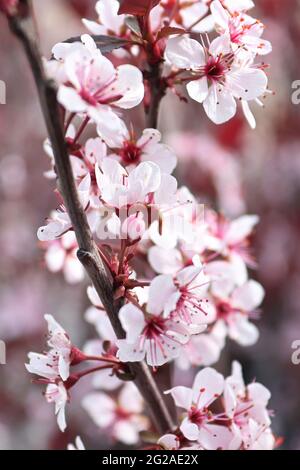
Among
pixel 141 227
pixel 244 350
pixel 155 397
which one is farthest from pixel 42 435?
pixel 141 227

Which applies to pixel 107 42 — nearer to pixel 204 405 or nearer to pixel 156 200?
pixel 156 200

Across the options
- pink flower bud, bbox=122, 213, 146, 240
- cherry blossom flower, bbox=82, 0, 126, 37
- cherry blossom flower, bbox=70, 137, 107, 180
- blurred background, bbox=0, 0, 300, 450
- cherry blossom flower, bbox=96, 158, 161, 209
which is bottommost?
blurred background, bbox=0, 0, 300, 450

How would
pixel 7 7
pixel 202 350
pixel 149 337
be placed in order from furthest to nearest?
pixel 202 350 → pixel 149 337 → pixel 7 7

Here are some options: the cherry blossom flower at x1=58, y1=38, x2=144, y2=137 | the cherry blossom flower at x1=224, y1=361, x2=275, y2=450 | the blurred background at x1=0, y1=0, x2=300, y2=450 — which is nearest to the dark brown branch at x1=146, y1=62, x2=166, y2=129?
the cherry blossom flower at x1=58, y1=38, x2=144, y2=137

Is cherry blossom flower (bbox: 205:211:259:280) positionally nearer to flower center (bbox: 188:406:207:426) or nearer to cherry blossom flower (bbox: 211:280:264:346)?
cherry blossom flower (bbox: 211:280:264:346)

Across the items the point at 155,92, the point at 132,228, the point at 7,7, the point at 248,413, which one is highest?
the point at 7,7

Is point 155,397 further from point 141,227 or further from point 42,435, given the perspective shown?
point 42,435

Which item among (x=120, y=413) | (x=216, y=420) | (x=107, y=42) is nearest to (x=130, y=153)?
(x=107, y=42)
